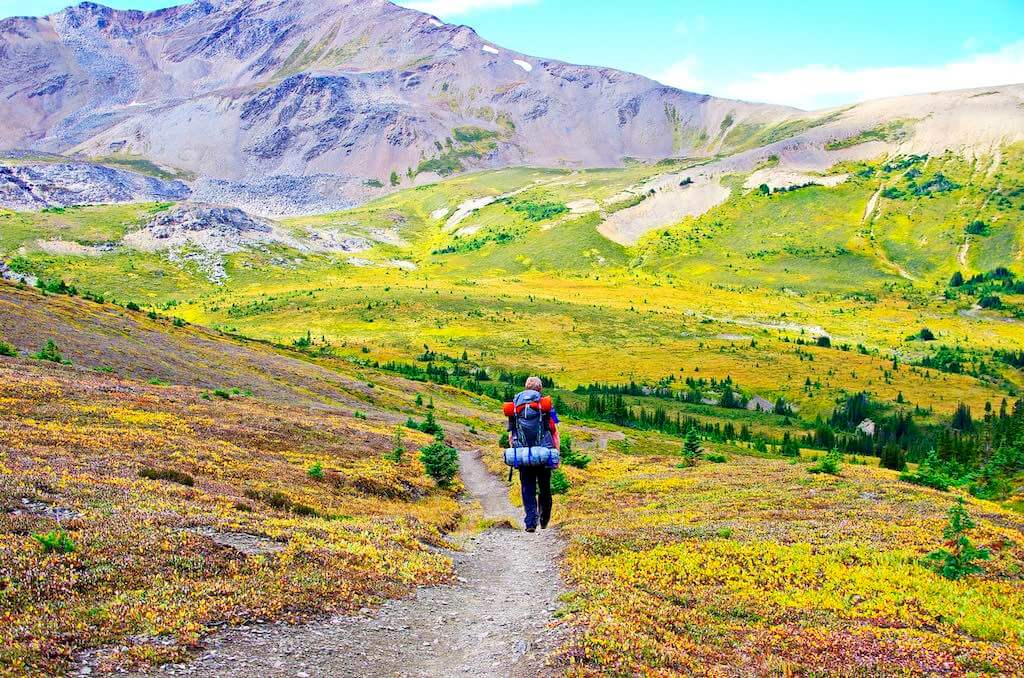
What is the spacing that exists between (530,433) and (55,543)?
36.5 ft

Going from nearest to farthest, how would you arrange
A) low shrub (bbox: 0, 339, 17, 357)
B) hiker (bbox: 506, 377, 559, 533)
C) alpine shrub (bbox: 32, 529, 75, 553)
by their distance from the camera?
alpine shrub (bbox: 32, 529, 75, 553), hiker (bbox: 506, 377, 559, 533), low shrub (bbox: 0, 339, 17, 357)

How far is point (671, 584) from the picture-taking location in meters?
19.4

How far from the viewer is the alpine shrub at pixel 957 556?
19609 mm

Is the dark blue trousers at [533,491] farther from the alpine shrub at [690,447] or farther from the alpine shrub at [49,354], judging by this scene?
the alpine shrub at [49,354]

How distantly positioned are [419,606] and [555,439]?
5483mm

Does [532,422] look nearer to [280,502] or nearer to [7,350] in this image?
[280,502]

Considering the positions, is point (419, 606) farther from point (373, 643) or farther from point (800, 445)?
point (800, 445)

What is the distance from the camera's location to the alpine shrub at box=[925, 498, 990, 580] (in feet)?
64.3

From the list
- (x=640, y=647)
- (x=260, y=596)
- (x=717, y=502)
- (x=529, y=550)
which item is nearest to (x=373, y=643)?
(x=260, y=596)

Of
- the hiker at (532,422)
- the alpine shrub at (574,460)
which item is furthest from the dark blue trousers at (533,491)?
the alpine shrub at (574,460)

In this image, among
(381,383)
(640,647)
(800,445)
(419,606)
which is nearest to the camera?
(640,647)

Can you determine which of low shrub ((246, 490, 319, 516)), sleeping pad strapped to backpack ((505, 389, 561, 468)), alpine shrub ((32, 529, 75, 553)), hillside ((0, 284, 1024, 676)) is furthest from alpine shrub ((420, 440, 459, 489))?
alpine shrub ((32, 529, 75, 553))

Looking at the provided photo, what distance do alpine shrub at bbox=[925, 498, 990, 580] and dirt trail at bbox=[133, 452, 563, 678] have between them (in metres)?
11.0

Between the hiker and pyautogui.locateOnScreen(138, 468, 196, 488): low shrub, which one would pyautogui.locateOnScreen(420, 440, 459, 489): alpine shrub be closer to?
pyautogui.locateOnScreen(138, 468, 196, 488): low shrub
